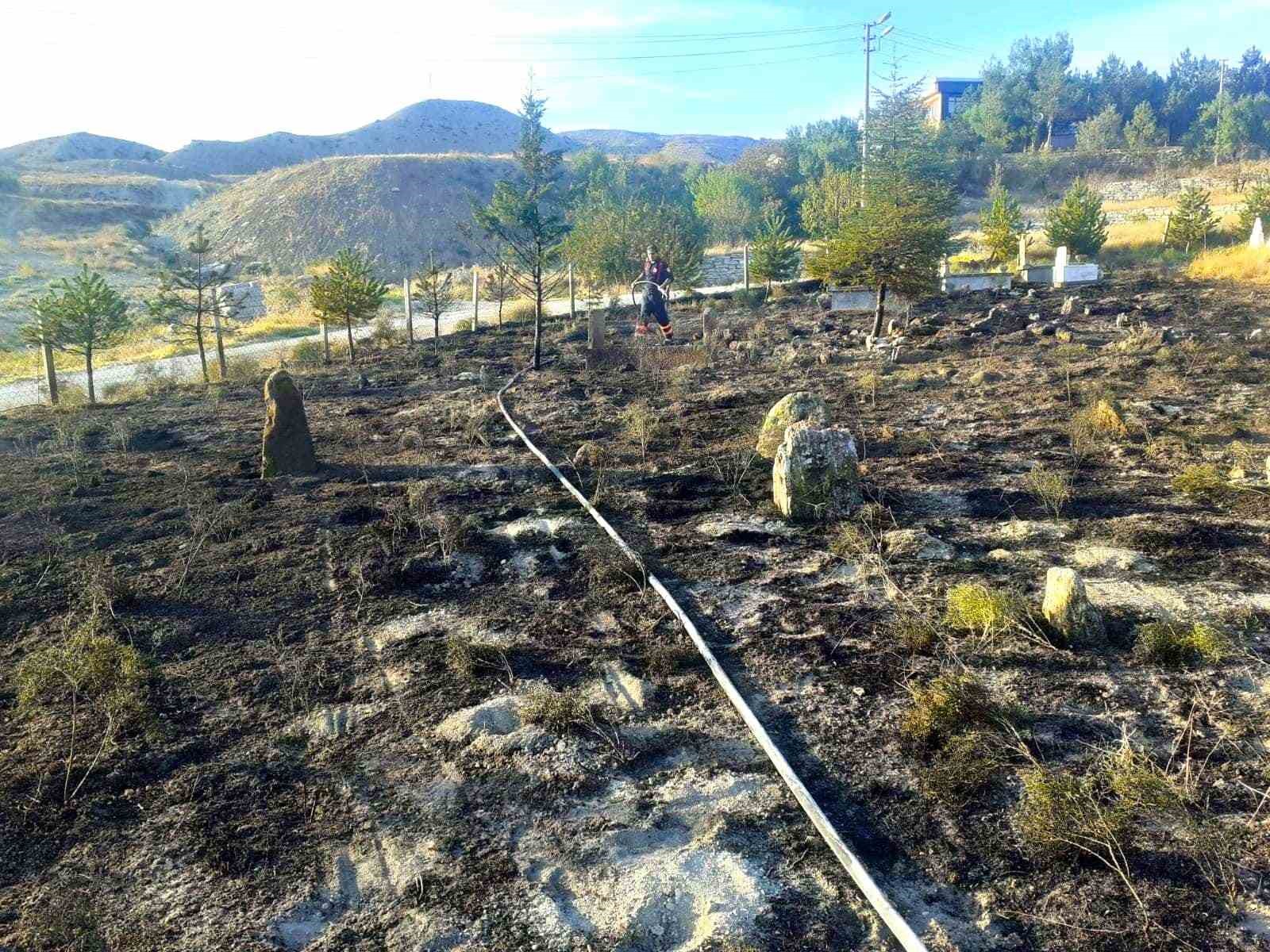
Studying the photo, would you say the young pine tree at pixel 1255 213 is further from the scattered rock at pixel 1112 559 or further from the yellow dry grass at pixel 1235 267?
the scattered rock at pixel 1112 559

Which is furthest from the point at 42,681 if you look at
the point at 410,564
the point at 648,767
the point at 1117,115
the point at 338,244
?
the point at 1117,115

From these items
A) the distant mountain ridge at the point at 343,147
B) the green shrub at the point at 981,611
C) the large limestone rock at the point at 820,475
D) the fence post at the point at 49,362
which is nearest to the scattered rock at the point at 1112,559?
the green shrub at the point at 981,611

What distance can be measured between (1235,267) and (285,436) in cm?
2296

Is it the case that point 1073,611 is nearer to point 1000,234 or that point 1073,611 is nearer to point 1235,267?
point 1235,267

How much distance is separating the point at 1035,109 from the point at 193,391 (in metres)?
73.6

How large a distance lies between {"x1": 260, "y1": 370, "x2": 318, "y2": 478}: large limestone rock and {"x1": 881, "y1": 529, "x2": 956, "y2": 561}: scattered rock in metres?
5.88

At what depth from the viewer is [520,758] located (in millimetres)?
3885

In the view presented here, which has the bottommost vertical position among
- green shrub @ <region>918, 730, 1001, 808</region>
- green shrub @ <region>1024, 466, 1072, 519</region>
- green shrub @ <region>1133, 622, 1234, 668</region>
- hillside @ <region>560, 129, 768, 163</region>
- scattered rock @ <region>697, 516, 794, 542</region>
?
green shrub @ <region>918, 730, 1001, 808</region>

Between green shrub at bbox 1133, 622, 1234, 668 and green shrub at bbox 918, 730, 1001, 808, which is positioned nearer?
green shrub at bbox 918, 730, 1001, 808

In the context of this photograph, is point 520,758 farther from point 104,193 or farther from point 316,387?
point 104,193

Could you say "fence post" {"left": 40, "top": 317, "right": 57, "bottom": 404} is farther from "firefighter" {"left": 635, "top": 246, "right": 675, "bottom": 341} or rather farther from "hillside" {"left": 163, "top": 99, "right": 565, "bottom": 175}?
"hillside" {"left": 163, "top": 99, "right": 565, "bottom": 175}

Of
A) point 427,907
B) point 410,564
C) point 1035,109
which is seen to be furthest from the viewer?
point 1035,109

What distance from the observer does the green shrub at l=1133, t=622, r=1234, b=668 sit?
4.33 meters

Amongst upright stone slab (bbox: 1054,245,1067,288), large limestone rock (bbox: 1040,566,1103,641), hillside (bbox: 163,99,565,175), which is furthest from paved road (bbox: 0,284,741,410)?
hillside (bbox: 163,99,565,175)
